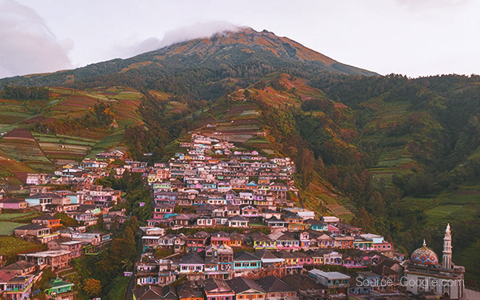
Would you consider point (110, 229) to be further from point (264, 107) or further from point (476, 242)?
point (264, 107)

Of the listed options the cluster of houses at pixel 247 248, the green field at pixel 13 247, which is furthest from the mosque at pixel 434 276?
the green field at pixel 13 247

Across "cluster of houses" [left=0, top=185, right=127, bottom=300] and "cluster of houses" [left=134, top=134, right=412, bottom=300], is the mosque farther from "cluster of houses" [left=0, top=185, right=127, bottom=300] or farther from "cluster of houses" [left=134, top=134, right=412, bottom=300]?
"cluster of houses" [left=0, top=185, right=127, bottom=300]

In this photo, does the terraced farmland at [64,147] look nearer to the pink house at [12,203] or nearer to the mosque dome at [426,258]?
the pink house at [12,203]

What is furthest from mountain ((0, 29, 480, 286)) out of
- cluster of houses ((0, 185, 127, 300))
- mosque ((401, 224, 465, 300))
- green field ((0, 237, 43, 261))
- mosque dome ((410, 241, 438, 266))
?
green field ((0, 237, 43, 261))

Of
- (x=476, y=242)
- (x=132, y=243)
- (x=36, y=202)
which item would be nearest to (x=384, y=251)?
(x=476, y=242)

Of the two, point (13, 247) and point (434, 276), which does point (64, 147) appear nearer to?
point (13, 247)

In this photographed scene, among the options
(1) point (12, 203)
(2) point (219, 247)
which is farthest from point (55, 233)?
(2) point (219, 247)
